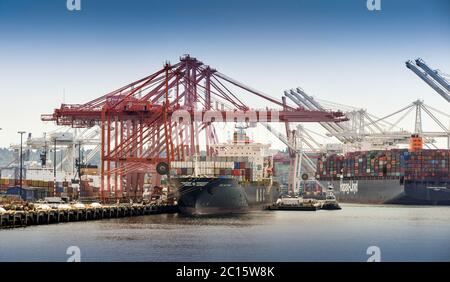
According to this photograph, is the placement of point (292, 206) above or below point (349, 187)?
below

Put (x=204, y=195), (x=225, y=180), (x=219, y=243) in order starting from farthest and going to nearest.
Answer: (x=225, y=180), (x=204, y=195), (x=219, y=243)

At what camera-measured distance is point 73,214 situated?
77.8 m

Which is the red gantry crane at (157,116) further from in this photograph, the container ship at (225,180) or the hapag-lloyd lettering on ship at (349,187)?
the hapag-lloyd lettering on ship at (349,187)

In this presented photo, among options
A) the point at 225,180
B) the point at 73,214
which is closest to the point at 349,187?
the point at 225,180

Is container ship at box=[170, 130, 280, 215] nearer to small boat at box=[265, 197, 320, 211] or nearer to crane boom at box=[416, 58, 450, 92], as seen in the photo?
small boat at box=[265, 197, 320, 211]

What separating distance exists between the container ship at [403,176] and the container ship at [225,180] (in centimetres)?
5228

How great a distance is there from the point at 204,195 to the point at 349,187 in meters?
104

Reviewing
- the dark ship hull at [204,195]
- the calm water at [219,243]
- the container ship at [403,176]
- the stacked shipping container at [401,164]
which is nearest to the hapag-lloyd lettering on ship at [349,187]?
the container ship at [403,176]

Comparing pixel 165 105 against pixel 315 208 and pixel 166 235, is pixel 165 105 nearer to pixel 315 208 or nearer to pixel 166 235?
→ pixel 315 208

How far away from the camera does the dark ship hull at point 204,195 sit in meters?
95.2

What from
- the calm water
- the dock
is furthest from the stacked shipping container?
the calm water

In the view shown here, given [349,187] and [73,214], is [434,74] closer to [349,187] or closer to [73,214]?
[349,187]
